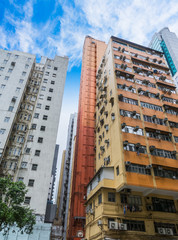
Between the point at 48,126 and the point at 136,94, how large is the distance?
16.5 metres

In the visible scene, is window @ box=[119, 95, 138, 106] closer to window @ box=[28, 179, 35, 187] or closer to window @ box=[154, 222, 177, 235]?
window @ box=[154, 222, 177, 235]

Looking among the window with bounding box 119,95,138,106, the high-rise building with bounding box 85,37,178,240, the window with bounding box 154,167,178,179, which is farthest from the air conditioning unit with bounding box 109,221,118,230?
the window with bounding box 119,95,138,106

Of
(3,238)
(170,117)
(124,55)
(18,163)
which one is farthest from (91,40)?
(3,238)

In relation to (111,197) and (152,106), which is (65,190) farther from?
(152,106)

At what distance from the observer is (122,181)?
1877cm

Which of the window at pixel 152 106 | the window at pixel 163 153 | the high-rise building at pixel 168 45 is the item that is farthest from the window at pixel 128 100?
the high-rise building at pixel 168 45

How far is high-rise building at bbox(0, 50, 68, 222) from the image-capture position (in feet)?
90.4

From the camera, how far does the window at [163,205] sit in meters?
20.1

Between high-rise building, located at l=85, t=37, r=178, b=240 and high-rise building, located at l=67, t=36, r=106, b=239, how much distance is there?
6.59 m

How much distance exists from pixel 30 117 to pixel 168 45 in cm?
8866

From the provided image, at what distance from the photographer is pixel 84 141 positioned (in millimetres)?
37750

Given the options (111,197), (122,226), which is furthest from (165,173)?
(122,226)

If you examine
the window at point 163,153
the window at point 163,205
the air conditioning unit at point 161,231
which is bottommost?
the air conditioning unit at point 161,231

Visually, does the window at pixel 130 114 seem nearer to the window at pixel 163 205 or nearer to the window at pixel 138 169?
the window at pixel 138 169
